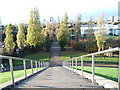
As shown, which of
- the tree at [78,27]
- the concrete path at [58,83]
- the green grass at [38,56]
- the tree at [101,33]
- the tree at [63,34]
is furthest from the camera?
the tree at [78,27]

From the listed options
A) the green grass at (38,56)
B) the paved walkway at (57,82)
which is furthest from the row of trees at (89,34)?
the paved walkway at (57,82)

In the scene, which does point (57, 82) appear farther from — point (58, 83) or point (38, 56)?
point (38, 56)

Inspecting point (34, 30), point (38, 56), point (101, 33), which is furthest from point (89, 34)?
point (38, 56)

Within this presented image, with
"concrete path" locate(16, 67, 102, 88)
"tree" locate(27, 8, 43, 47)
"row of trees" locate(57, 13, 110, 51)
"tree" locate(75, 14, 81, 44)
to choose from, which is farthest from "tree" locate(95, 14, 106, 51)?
"concrete path" locate(16, 67, 102, 88)

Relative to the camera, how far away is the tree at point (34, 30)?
105 ft

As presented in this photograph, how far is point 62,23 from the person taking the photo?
35688 mm

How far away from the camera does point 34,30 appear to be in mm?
32344

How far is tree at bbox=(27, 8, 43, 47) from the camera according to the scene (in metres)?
32.0

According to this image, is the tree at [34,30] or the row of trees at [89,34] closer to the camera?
the row of trees at [89,34]

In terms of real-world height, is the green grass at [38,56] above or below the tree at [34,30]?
below

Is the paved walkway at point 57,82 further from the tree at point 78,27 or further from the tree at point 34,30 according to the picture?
the tree at point 78,27

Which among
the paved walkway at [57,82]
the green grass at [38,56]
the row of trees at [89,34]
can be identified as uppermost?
the row of trees at [89,34]

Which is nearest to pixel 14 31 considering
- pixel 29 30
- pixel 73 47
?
pixel 29 30

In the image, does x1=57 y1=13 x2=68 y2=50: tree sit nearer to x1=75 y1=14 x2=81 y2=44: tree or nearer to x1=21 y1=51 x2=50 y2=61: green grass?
x1=75 y1=14 x2=81 y2=44: tree
